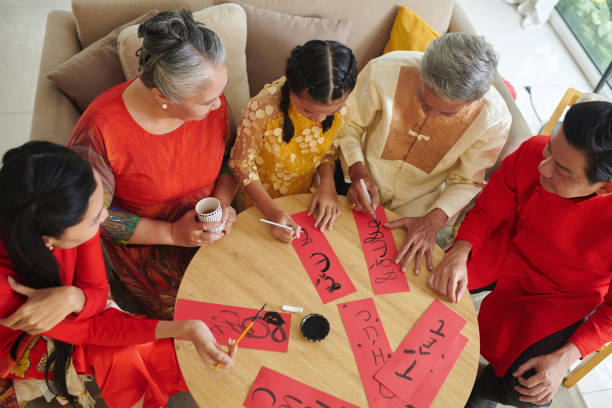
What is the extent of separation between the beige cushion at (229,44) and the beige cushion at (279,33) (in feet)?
0.42

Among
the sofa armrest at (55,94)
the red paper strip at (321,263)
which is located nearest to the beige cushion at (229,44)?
the sofa armrest at (55,94)

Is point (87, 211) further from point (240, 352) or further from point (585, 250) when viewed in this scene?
point (585, 250)

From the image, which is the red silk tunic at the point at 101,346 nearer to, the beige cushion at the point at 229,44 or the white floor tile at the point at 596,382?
the beige cushion at the point at 229,44

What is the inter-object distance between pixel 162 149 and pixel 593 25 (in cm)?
363

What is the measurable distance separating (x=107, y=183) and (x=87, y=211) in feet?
0.95

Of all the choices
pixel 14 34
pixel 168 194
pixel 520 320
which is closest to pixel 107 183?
pixel 168 194

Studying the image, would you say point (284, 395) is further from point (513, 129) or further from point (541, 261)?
point (513, 129)

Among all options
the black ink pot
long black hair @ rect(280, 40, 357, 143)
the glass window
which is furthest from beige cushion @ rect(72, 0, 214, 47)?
the glass window

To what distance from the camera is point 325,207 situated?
1.51 metres

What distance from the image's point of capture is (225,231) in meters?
1.42

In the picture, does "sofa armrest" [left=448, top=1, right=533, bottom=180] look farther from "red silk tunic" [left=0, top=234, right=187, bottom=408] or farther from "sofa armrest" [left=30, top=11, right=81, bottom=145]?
"sofa armrest" [left=30, top=11, right=81, bottom=145]

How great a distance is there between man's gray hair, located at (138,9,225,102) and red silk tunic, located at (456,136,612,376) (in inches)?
42.7

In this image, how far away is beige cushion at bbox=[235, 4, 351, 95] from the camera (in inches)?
79.9

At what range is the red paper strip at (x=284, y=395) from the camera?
3.66 feet
